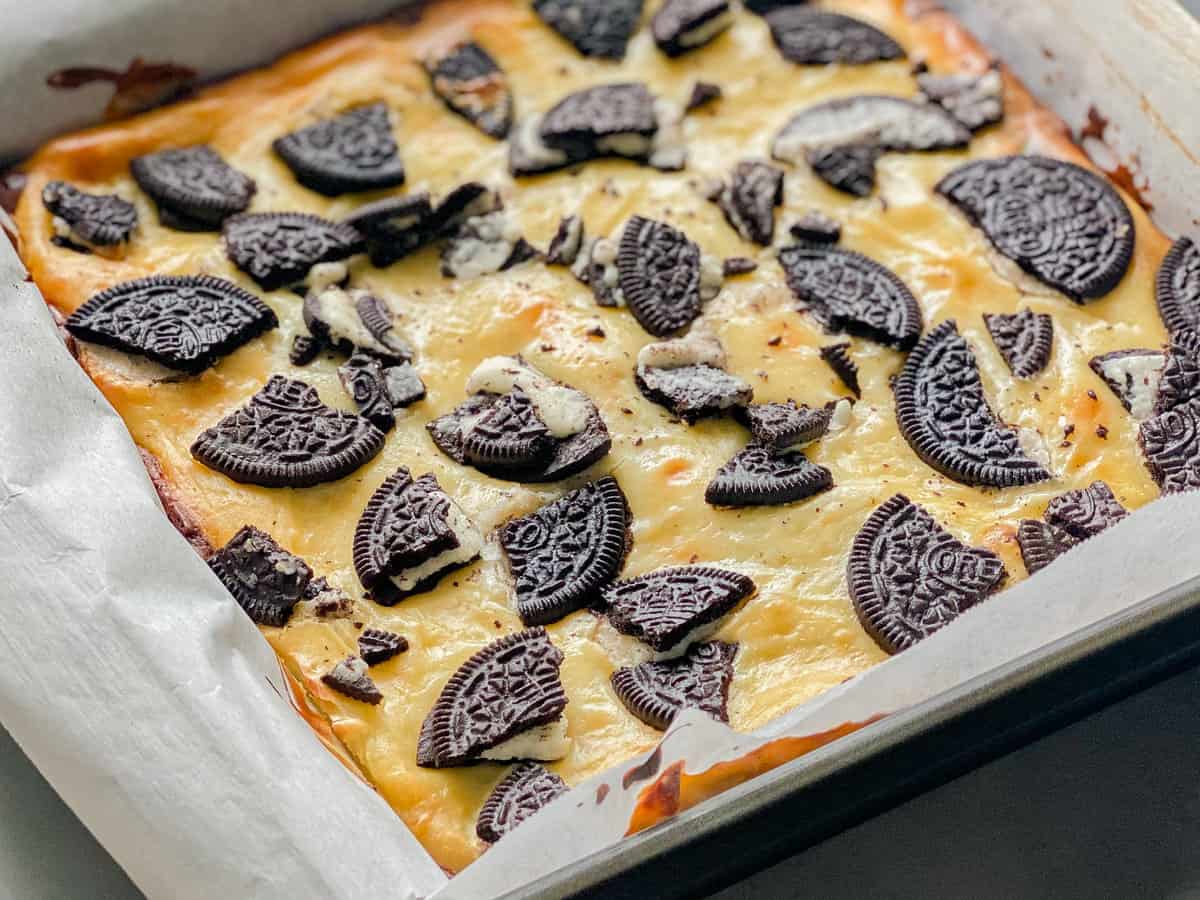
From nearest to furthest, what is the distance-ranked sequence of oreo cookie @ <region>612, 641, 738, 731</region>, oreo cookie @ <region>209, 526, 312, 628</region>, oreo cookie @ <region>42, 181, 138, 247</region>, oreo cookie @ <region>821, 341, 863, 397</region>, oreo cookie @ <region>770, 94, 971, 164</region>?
1. oreo cookie @ <region>612, 641, 738, 731</region>
2. oreo cookie @ <region>209, 526, 312, 628</region>
3. oreo cookie @ <region>821, 341, 863, 397</region>
4. oreo cookie @ <region>42, 181, 138, 247</region>
5. oreo cookie @ <region>770, 94, 971, 164</region>

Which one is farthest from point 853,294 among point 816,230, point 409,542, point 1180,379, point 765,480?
point 409,542

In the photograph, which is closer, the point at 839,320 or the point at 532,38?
the point at 839,320

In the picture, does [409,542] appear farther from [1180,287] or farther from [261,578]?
[1180,287]

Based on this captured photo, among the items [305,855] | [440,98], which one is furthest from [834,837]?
[440,98]

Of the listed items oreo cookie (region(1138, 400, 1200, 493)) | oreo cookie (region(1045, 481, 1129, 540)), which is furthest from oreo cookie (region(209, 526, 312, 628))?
oreo cookie (region(1138, 400, 1200, 493))

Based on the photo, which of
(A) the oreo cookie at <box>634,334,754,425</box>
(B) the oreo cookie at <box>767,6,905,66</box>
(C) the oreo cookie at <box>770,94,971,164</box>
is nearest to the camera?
(A) the oreo cookie at <box>634,334,754,425</box>

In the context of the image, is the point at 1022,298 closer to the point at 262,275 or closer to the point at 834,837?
the point at 834,837

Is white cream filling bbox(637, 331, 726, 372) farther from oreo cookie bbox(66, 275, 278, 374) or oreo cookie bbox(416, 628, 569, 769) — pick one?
oreo cookie bbox(66, 275, 278, 374)
